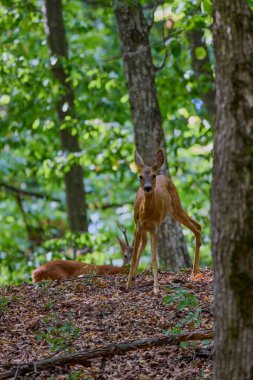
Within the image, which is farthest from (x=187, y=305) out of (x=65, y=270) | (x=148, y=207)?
(x=65, y=270)

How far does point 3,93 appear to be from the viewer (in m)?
15.5

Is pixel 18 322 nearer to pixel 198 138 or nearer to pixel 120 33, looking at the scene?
pixel 120 33

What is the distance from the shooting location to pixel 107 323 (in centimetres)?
690

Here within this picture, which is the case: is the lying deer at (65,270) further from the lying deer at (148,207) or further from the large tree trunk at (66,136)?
the large tree trunk at (66,136)

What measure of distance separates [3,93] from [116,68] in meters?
2.07

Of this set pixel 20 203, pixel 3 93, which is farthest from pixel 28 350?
pixel 20 203

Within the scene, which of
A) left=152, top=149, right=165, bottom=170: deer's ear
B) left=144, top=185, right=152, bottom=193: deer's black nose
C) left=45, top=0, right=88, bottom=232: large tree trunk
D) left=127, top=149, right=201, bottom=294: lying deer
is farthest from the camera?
left=45, top=0, right=88, bottom=232: large tree trunk

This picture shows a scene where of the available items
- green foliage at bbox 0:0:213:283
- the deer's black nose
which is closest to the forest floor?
the deer's black nose

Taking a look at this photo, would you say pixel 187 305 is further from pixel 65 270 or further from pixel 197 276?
pixel 65 270

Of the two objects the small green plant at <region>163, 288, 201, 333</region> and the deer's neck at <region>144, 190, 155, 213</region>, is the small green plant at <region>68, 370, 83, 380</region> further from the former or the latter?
the deer's neck at <region>144, 190, 155, 213</region>

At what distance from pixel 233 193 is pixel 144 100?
6175 millimetres

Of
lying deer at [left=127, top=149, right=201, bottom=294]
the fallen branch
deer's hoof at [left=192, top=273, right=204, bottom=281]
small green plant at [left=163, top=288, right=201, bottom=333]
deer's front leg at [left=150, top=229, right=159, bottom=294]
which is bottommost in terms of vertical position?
the fallen branch

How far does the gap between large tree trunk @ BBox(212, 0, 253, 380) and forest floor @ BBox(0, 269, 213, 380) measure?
3.63ft

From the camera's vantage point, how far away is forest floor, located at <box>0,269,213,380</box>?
5.98m
